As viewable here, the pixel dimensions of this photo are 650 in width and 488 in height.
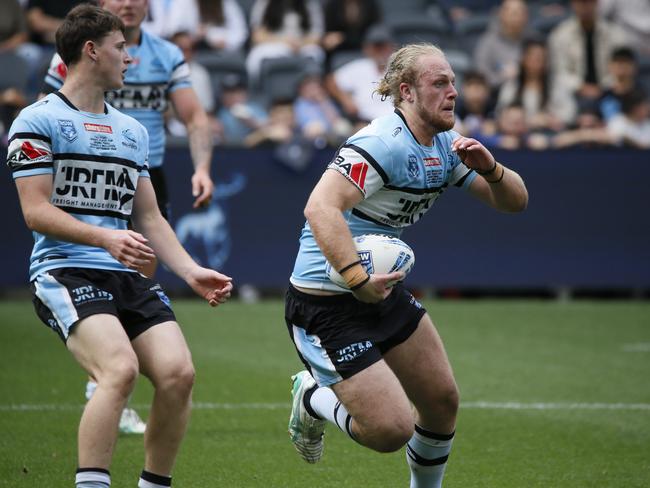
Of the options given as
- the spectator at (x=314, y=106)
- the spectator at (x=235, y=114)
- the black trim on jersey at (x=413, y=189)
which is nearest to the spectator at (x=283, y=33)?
the spectator at (x=235, y=114)

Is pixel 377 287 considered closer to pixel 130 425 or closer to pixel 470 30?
pixel 130 425

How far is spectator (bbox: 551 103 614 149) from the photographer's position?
44.9 ft

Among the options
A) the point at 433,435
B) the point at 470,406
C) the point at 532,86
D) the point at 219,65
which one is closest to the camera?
the point at 433,435

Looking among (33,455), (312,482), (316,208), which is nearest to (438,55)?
(316,208)

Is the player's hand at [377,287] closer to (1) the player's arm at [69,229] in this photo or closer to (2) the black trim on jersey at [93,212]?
(1) the player's arm at [69,229]

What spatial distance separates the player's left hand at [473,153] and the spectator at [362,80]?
975 cm

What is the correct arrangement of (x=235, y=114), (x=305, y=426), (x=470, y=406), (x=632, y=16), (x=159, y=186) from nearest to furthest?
(x=305, y=426)
(x=159, y=186)
(x=470, y=406)
(x=235, y=114)
(x=632, y=16)

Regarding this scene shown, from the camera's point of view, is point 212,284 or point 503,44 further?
point 503,44

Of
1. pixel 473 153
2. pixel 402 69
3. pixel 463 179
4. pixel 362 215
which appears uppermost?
pixel 402 69

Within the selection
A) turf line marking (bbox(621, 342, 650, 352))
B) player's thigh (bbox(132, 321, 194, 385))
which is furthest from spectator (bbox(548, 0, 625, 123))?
player's thigh (bbox(132, 321, 194, 385))

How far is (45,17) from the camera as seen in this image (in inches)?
610

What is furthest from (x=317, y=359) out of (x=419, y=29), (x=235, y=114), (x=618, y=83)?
(x=419, y=29)

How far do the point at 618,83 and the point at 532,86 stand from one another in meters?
1.10

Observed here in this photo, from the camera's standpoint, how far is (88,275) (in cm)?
512
